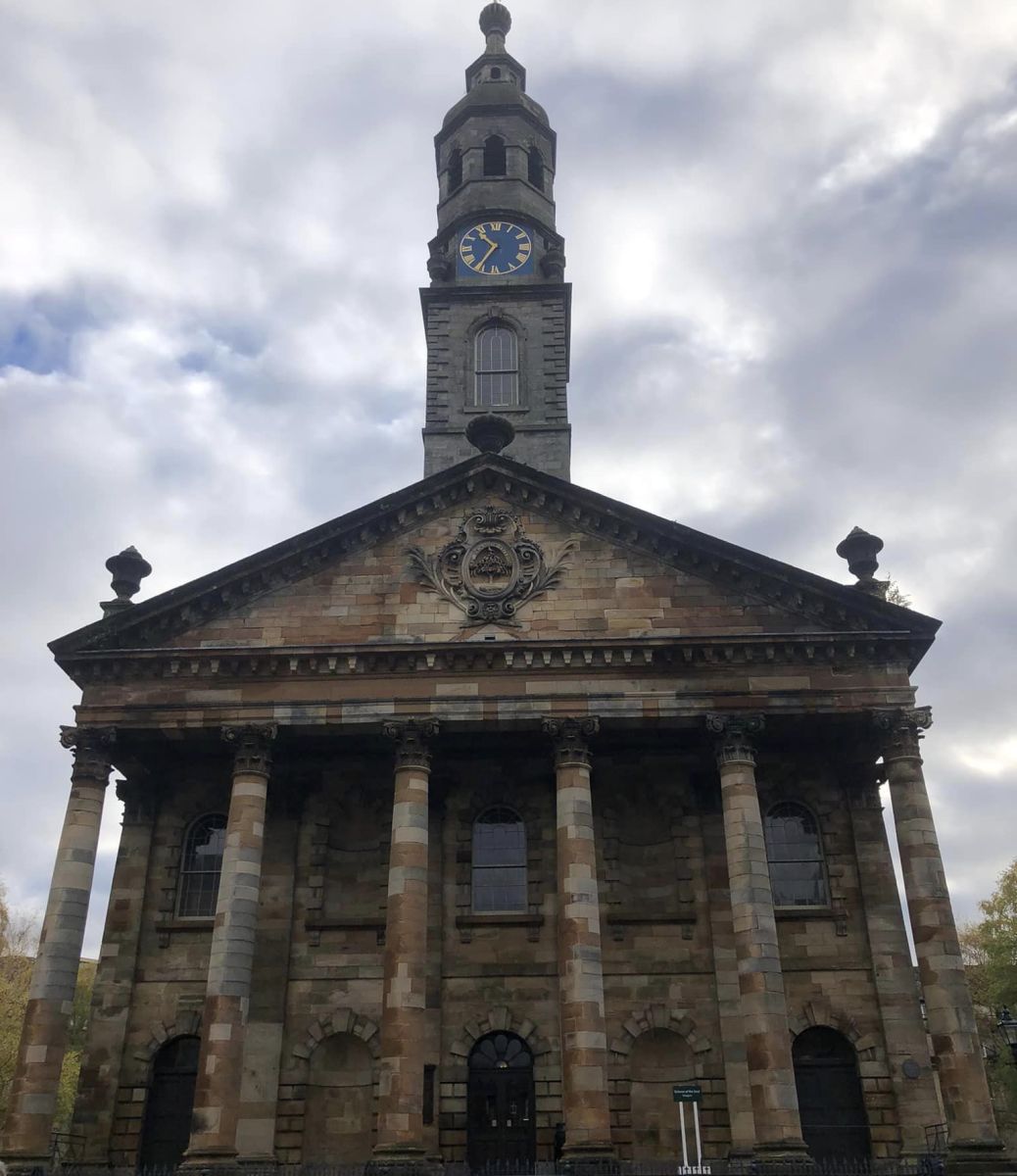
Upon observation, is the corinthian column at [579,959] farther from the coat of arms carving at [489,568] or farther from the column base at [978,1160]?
the column base at [978,1160]

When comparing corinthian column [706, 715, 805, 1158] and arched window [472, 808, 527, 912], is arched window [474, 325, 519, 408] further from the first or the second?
corinthian column [706, 715, 805, 1158]

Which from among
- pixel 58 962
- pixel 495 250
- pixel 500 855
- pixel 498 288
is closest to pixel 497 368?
pixel 498 288

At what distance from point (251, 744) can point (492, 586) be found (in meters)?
6.26

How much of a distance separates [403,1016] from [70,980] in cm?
688

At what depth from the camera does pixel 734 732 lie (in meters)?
22.7

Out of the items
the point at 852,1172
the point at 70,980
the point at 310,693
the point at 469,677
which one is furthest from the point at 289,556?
the point at 852,1172

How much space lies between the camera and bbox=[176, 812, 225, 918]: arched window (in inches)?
981

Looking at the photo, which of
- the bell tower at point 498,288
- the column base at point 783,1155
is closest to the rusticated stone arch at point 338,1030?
the column base at point 783,1155

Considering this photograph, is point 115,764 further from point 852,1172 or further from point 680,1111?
point 852,1172

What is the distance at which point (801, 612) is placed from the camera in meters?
24.0

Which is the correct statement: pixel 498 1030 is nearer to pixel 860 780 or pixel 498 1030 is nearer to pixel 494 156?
pixel 860 780

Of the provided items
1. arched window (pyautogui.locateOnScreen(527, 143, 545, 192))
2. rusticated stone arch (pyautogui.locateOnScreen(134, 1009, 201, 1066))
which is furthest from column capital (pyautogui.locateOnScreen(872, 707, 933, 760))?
arched window (pyautogui.locateOnScreen(527, 143, 545, 192))

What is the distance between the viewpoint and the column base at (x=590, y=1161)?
18.9 metres

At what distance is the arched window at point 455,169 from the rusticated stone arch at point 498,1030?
30.3 meters
